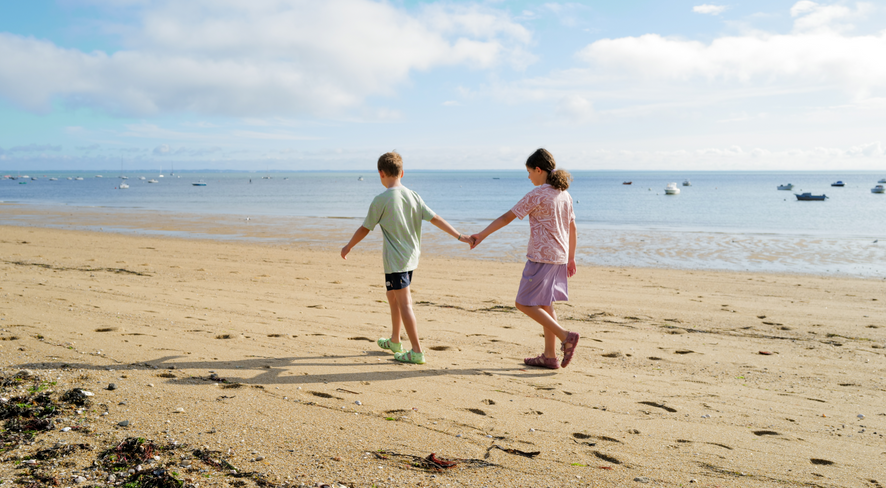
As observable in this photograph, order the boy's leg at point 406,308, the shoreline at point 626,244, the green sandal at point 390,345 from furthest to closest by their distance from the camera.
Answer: the shoreline at point 626,244 < the green sandal at point 390,345 < the boy's leg at point 406,308

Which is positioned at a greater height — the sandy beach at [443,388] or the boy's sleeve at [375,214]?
the boy's sleeve at [375,214]

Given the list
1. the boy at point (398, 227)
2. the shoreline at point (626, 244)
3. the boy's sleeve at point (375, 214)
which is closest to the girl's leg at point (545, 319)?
the boy at point (398, 227)

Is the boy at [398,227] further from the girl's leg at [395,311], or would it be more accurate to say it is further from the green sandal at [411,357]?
the green sandal at [411,357]

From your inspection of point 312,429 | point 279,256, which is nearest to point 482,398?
point 312,429

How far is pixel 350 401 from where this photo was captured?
12.6 feet

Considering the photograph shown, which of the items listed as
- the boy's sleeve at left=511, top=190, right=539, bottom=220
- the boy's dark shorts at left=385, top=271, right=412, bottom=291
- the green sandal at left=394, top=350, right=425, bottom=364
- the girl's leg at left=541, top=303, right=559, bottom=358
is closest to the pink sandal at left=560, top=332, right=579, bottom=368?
the girl's leg at left=541, top=303, right=559, bottom=358

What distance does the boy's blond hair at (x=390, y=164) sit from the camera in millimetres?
4680

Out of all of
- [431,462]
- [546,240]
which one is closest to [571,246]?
[546,240]

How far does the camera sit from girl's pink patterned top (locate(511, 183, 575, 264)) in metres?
4.58

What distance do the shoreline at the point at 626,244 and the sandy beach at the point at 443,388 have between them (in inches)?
242

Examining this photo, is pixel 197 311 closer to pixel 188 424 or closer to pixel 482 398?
pixel 188 424

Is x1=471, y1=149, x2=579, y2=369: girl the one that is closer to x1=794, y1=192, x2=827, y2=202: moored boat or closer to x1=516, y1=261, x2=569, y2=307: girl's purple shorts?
x1=516, y1=261, x2=569, y2=307: girl's purple shorts

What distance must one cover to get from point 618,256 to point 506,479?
1415 centimetres

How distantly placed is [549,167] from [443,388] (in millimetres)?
2167
